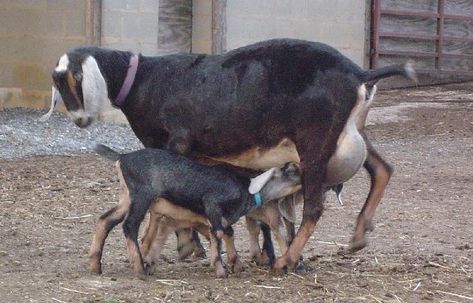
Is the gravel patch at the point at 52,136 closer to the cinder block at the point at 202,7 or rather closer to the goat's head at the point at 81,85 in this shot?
the cinder block at the point at 202,7

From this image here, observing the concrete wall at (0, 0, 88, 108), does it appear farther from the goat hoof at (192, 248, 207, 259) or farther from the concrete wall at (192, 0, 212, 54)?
the goat hoof at (192, 248, 207, 259)

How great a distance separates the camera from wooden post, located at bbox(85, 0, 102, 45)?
13.7 metres

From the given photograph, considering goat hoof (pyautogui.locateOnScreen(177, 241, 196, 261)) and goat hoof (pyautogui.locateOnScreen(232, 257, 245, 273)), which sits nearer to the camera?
goat hoof (pyautogui.locateOnScreen(232, 257, 245, 273))

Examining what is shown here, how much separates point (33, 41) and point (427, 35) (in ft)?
23.4

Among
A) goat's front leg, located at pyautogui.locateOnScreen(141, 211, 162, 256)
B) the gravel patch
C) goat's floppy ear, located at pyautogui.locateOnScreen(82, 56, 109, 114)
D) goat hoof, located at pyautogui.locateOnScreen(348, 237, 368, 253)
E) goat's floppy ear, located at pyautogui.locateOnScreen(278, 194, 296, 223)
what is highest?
goat's floppy ear, located at pyautogui.locateOnScreen(82, 56, 109, 114)

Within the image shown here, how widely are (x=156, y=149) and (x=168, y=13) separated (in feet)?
24.0

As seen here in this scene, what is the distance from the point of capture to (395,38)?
18.5m

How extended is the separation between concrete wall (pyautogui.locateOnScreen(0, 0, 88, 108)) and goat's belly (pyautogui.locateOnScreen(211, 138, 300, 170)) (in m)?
6.90

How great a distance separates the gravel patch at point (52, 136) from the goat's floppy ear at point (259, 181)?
5.07 meters

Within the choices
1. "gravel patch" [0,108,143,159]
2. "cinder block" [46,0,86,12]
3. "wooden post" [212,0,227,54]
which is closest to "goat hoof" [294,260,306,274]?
"gravel patch" [0,108,143,159]

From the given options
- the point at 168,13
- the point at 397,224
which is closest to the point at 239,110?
the point at 397,224

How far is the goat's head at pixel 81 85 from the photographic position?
722cm

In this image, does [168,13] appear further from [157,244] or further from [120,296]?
[120,296]

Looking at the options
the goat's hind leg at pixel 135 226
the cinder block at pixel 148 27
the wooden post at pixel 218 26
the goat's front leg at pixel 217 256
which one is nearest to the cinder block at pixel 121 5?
the cinder block at pixel 148 27
